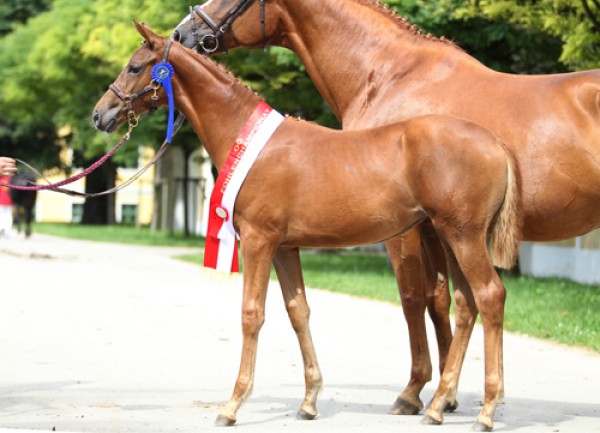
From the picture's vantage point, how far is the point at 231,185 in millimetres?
7316

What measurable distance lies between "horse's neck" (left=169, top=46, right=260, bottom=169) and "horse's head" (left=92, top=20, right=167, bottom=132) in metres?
0.12

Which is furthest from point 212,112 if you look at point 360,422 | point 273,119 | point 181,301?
point 181,301

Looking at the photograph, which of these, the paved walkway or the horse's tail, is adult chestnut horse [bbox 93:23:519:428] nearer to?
the horse's tail

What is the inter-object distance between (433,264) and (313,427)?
1.43m

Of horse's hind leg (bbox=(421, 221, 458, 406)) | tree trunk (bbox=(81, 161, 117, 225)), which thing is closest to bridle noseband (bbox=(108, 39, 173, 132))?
horse's hind leg (bbox=(421, 221, 458, 406))

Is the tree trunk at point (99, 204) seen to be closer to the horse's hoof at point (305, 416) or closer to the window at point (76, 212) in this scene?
the window at point (76, 212)

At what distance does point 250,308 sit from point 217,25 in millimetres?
2266

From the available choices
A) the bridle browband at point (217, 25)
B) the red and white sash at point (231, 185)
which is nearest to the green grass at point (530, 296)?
the bridle browband at point (217, 25)

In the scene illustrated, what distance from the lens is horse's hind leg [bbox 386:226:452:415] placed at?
7.68m

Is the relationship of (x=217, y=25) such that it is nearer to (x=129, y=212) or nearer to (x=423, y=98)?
(x=423, y=98)

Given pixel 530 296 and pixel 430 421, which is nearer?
pixel 430 421

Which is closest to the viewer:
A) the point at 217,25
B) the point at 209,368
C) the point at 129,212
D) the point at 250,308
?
the point at 250,308

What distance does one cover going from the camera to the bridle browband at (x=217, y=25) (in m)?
8.47

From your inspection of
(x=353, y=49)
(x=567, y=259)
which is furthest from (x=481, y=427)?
(x=567, y=259)
